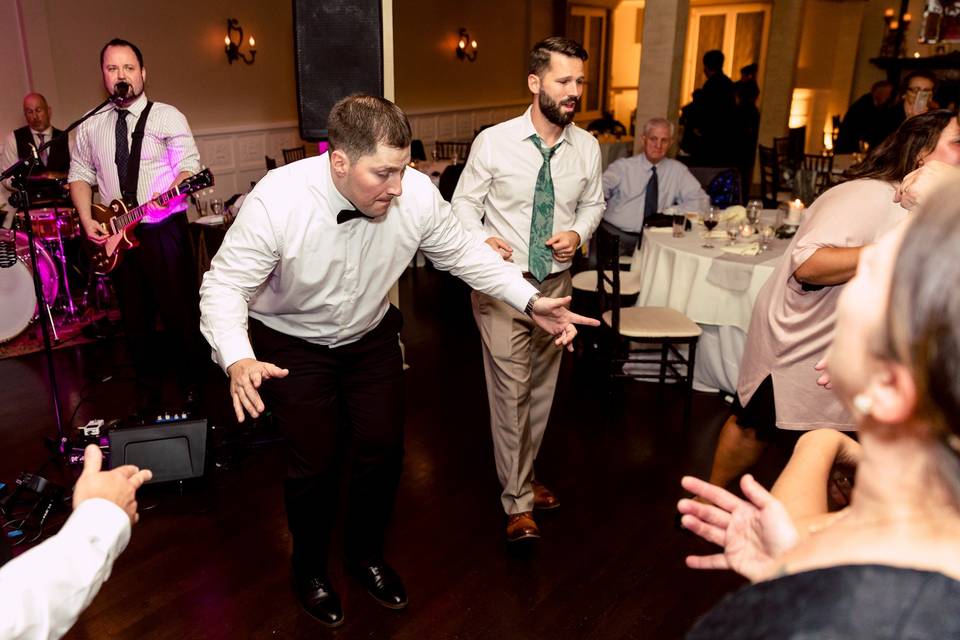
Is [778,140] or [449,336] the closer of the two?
[449,336]

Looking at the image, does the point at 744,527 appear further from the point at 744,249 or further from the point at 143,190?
the point at 143,190

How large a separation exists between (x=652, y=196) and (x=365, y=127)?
10.6ft

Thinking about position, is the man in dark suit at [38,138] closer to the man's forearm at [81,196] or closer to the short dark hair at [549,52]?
the man's forearm at [81,196]

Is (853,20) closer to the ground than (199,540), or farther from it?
farther from it

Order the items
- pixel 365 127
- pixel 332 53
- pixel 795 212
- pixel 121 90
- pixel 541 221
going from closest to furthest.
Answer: pixel 365 127 < pixel 541 221 < pixel 121 90 < pixel 332 53 < pixel 795 212

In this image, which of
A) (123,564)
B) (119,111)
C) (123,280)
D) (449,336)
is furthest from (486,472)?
(119,111)

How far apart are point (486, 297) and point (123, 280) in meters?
2.18

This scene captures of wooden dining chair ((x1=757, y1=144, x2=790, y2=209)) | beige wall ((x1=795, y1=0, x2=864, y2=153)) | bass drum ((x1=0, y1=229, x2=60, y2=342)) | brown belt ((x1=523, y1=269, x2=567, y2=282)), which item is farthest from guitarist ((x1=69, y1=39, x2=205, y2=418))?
beige wall ((x1=795, y1=0, x2=864, y2=153))

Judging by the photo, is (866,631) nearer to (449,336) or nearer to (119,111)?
(119,111)

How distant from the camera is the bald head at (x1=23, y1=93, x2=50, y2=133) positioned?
5.87 meters

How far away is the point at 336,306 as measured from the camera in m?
2.18

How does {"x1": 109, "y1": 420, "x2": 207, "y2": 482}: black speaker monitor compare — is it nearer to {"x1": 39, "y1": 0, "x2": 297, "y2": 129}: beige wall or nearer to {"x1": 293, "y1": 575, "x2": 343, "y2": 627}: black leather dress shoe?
{"x1": 293, "y1": 575, "x2": 343, "y2": 627}: black leather dress shoe

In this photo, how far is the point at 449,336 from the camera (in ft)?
16.6

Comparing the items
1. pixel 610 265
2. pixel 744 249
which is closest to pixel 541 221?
pixel 610 265
